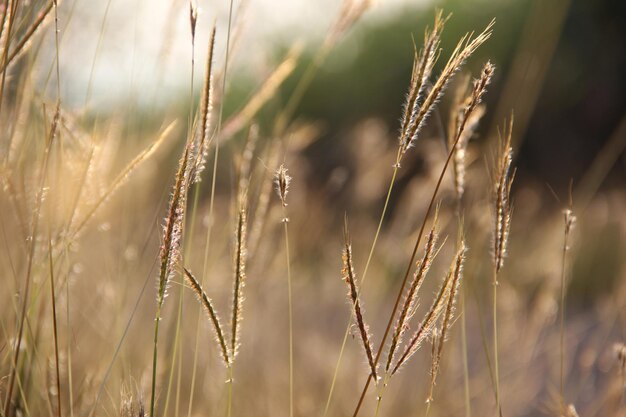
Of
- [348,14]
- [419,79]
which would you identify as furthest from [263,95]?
[419,79]

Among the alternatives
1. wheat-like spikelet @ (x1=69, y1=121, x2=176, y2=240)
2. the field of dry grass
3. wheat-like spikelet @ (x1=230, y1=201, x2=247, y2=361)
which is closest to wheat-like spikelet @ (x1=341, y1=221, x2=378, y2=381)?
the field of dry grass

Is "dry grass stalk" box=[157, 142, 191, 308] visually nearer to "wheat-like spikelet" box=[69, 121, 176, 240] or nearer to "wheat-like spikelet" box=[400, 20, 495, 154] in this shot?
"wheat-like spikelet" box=[69, 121, 176, 240]

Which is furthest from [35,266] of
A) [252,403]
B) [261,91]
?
[252,403]

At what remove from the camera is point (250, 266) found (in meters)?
1.56

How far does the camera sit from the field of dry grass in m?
0.86

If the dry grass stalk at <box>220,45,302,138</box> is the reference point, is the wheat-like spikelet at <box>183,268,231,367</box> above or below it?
below

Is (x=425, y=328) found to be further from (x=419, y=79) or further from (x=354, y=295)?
(x=419, y=79)

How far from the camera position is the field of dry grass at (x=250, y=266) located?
2.82 ft

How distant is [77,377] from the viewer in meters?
2.07

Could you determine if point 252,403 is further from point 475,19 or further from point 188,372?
point 475,19

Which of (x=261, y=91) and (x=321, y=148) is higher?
(x=321, y=148)

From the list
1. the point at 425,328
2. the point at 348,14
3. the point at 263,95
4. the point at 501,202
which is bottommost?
the point at 425,328

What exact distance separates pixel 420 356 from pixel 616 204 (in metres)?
3.04

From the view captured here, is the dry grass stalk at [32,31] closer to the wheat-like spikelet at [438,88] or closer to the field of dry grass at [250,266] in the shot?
the field of dry grass at [250,266]
